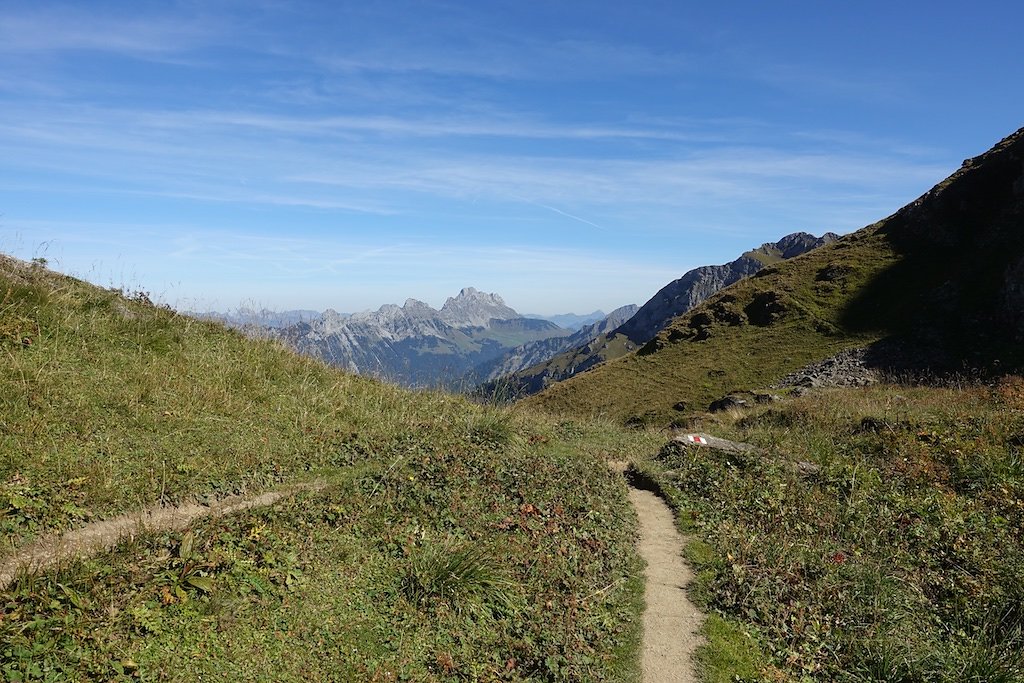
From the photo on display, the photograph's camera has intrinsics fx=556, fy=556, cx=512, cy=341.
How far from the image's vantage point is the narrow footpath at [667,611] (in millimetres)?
7938

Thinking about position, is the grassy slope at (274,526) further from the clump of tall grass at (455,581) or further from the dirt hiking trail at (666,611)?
the dirt hiking trail at (666,611)

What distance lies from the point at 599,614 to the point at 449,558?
102 inches

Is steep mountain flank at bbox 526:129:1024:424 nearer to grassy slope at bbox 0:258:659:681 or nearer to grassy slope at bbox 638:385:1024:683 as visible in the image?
grassy slope at bbox 638:385:1024:683

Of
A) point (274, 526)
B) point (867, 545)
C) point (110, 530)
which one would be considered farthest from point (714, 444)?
point (110, 530)

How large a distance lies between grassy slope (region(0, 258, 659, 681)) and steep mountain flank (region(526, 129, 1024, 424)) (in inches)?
1766

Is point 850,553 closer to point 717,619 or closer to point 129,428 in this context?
point 717,619

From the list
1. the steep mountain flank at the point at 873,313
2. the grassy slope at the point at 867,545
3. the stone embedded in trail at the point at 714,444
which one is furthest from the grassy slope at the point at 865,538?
the steep mountain flank at the point at 873,313

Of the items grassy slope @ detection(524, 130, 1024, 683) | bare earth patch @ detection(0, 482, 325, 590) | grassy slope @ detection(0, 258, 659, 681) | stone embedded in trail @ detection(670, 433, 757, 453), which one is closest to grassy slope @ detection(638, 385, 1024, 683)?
grassy slope @ detection(524, 130, 1024, 683)

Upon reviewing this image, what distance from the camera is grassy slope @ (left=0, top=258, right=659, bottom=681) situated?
20.2 ft

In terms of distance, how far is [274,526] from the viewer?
8.60m

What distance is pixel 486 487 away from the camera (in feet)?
40.7

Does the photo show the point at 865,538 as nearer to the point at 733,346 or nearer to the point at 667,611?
the point at 667,611

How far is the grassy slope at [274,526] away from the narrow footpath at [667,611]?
12.4 inches

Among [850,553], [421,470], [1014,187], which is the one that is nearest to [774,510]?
[850,553]
